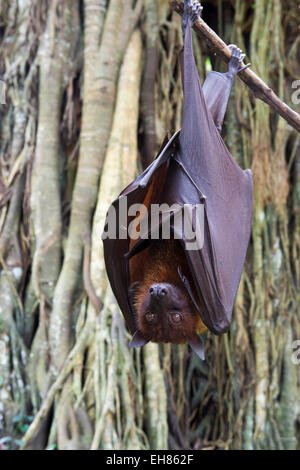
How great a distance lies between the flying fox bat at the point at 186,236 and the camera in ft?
6.08

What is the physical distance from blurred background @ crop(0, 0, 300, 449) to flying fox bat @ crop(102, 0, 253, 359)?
1.25 metres

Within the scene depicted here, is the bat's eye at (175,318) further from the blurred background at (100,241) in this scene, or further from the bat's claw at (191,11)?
the blurred background at (100,241)

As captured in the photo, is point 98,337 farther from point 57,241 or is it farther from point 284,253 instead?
point 284,253

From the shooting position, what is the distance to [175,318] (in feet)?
6.38

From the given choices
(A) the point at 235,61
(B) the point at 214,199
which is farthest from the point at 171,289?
(A) the point at 235,61

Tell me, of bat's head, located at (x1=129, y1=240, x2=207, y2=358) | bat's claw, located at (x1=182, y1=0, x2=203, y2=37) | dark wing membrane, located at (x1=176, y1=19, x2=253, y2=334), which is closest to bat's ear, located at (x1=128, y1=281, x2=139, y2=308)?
bat's head, located at (x1=129, y1=240, x2=207, y2=358)

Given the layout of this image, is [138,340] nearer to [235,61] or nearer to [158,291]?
[158,291]

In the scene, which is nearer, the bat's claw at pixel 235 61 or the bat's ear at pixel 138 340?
the bat's ear at pixel 138 340

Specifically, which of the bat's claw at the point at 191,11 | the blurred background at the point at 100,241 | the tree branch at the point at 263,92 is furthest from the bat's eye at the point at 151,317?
the blurred background at the point at 100,241

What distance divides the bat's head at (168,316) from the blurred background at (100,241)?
4.15ft

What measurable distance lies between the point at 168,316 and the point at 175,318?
1.0 inches

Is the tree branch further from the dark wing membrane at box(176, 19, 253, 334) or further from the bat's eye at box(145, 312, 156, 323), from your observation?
the bat's eye at box(145, 312, 156, 323)

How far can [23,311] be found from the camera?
367 cm

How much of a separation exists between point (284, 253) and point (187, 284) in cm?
240
